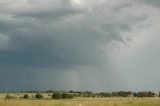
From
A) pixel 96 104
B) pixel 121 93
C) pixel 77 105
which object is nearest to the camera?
pixel 77 105

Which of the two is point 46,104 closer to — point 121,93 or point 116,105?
point 116,105

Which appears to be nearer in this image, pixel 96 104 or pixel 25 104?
pixel 25 104

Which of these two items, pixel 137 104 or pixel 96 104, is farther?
pixel 137 104

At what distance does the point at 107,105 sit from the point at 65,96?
45852 millimetres

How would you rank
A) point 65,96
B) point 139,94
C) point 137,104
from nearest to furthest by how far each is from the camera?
1. point 137,104
2. point 65,96
3. point 139,94

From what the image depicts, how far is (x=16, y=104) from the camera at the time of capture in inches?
1642

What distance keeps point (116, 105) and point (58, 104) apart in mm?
10096

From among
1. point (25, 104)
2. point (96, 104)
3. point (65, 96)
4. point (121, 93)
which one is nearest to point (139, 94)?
point (121, 93)

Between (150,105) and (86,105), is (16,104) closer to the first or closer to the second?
(86,105)

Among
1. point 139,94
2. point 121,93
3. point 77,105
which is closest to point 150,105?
point 77,105

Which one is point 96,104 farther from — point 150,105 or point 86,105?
point 150,105

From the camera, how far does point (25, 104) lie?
4297cm

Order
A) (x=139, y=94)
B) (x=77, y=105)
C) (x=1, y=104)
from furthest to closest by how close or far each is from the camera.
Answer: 1. (x=139, y=94)
2. (x=77, y=105)
3. (x=1, y=104)

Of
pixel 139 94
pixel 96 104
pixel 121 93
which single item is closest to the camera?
pixel 96 104
